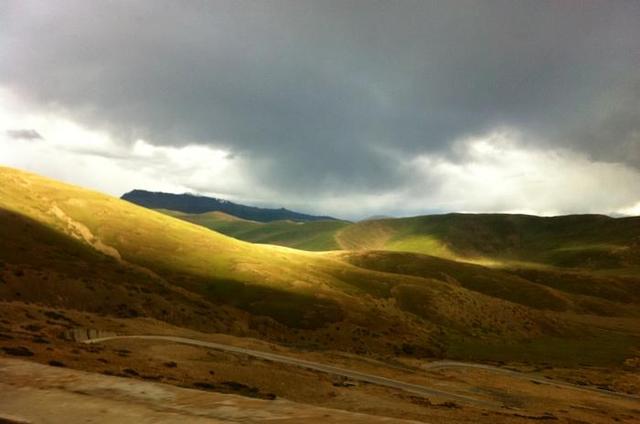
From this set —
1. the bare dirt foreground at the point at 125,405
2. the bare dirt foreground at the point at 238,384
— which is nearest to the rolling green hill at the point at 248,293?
the bare dirt foreground at the point at 238,384

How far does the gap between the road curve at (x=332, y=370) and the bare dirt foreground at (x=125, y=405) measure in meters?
27.4

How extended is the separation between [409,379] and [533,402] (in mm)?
11174

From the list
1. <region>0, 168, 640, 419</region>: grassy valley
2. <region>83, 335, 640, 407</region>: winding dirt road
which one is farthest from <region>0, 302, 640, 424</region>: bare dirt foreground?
<region>0, 168, 640, 419</region>: grassy valley

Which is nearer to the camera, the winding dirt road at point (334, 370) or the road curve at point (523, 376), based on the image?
the winding dirt road at point (334, 370)

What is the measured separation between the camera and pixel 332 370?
139 feet

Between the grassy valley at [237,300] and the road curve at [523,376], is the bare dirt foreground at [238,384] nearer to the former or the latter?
the road curve at [523,376]

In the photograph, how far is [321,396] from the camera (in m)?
30.8

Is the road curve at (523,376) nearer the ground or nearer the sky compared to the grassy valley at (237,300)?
nearer the ground

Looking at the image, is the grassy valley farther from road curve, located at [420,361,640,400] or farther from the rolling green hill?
road curve, located at [420,361,640,400]

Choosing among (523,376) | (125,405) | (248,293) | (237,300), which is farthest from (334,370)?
(248,293)

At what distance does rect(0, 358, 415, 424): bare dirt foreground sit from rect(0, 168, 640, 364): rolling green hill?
48164 mm

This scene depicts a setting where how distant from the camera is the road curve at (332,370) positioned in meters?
37.6

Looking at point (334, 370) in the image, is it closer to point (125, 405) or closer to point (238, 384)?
point (238, 384)

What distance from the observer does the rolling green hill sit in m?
66.9
